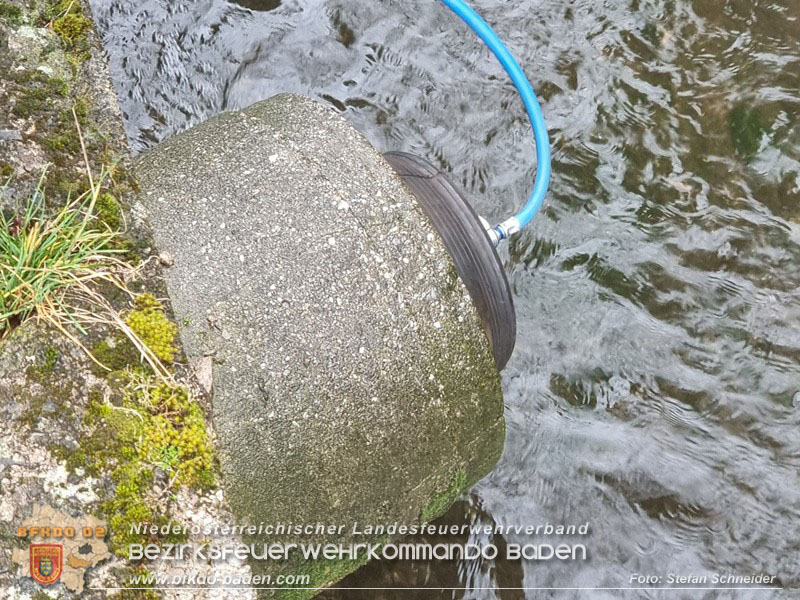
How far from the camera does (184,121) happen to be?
435cm

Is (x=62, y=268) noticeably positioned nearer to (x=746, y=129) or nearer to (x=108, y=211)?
(x=108, y=211)

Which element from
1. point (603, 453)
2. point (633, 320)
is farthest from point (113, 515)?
point (633, 320)

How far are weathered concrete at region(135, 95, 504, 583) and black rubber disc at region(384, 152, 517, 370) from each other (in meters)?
0.18

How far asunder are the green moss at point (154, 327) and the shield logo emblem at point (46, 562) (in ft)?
1.89

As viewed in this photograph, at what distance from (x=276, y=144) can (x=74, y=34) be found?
0.77 meters

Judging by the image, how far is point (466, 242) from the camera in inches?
107

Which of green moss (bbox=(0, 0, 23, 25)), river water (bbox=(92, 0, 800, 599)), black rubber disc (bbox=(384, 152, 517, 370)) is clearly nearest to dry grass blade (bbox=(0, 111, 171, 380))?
green moss (bbox=(0, 0, 23, 25))

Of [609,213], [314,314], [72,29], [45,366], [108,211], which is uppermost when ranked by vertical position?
[72,29]

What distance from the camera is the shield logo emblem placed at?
6.19 ft

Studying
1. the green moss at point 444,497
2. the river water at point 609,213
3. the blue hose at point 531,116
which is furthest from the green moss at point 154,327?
the river water at point 609,213

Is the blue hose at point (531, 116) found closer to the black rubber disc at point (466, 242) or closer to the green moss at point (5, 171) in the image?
the black rubber disc at point (466, 242)

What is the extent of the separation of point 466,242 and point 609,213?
6.53 ft

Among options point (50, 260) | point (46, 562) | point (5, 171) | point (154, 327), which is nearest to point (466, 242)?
point (154, 327)

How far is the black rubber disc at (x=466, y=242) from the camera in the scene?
2693mm
